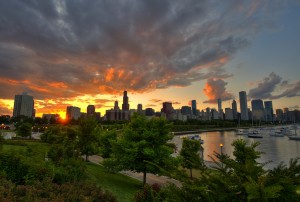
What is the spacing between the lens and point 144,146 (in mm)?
21812

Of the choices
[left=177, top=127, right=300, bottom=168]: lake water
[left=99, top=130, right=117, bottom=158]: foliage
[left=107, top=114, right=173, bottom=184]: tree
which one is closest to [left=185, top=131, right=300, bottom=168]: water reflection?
[left=177, top=127, right=300, bottom=168]: lake water

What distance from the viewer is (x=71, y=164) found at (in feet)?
57.7

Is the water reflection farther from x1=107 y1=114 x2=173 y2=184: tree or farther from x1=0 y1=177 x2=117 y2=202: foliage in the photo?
x1=0 y1=177 x2=117 y2=202: foliage

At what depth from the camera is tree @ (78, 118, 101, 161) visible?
115 ft

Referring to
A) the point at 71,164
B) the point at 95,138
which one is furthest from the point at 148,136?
the point at 95,138

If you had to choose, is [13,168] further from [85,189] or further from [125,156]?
[125,156]

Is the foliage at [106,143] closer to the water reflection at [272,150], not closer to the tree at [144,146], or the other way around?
the tree at [144,146]

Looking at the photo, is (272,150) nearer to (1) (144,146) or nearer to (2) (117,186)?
(1) (144,146)

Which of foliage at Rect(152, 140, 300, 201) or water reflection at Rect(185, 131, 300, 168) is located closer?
foliage at Rect(152, 140, 300, 201)

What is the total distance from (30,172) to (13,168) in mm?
1923

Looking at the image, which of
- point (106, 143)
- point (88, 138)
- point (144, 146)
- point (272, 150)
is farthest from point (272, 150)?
point (144, 146)

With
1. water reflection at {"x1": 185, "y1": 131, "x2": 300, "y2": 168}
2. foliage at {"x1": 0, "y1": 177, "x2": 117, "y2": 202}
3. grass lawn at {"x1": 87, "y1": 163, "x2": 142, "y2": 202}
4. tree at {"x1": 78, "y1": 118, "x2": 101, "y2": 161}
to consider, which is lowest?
water reflection at {"x1": 185, "y1": 131, "x2": 300, "y2": 168}

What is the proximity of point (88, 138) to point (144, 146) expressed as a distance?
16.5 m

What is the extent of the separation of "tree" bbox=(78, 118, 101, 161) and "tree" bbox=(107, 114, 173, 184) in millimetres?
A: 13002
